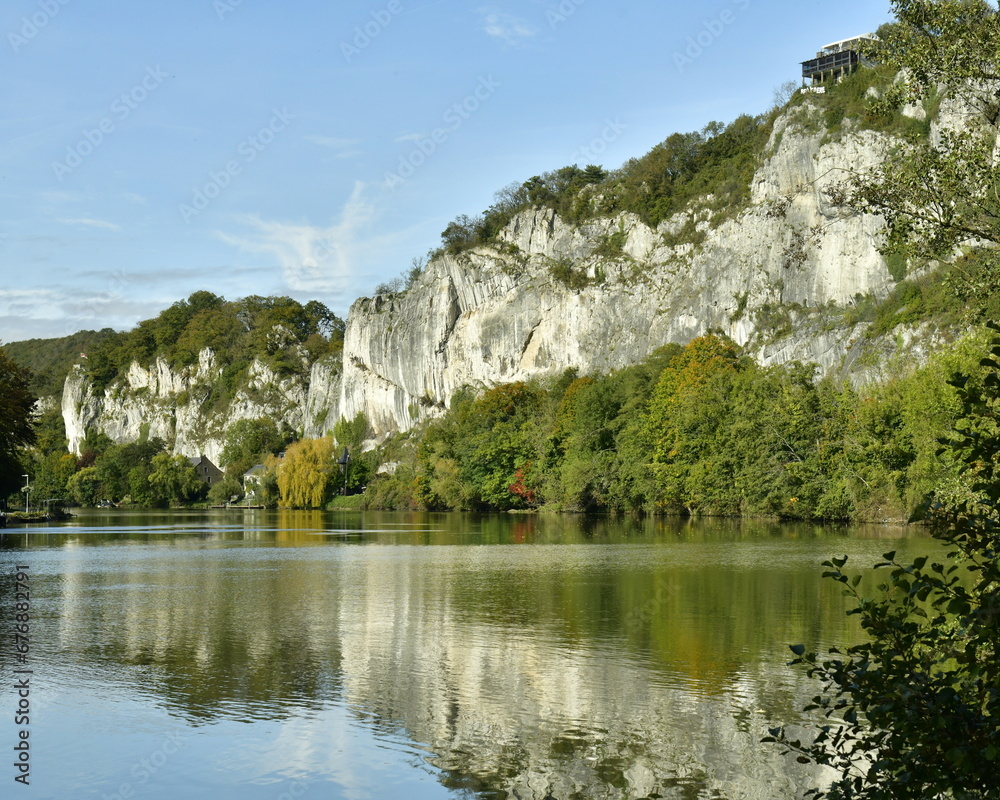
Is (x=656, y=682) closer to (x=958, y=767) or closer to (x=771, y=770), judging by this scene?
(x=771, y=770)

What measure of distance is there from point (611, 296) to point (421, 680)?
9533 centimetres

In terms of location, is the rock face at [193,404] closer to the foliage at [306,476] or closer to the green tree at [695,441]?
the foliage at [306,476]

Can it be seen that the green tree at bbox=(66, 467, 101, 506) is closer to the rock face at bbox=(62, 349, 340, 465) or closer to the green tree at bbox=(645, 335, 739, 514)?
the rock face at bbox=(62, 349, 340, 465)

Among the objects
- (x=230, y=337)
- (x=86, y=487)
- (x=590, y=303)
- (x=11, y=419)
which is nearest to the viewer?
(x=11, y=419)

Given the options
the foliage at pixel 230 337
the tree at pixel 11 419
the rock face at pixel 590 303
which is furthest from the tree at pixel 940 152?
the foliage at pixel 230 337

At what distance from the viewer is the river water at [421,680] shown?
953 cm

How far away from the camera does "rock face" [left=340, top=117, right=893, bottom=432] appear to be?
83.2 m

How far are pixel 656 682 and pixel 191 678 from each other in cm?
661

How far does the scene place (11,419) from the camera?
54.6m

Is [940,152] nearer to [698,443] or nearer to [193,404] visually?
[698,443]

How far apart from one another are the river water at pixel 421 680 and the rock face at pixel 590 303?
147 ft

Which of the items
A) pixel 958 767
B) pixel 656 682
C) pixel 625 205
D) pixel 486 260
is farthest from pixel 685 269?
pixel 958 767

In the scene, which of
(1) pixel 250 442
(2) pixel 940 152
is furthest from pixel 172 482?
(2) pixel 940 152

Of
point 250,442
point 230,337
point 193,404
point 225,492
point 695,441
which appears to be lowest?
point 225,492
